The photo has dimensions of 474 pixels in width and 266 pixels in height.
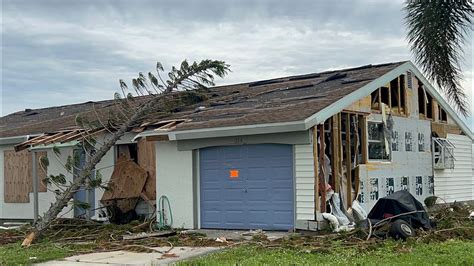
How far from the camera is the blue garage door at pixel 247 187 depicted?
1516 centimetres

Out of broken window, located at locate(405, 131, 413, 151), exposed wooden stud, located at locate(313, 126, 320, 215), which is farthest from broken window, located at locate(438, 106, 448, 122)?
exposed wooden stud, located at locate(313, 126, 320, 215)

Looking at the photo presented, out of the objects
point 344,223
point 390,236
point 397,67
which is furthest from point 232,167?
point 397,67

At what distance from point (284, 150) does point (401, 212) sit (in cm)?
311

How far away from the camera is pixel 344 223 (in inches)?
599

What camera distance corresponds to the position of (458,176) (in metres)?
22.7

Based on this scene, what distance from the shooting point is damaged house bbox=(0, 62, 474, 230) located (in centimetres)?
1502

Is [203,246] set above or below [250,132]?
below

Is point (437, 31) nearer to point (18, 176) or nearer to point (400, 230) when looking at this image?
point (400, 230)

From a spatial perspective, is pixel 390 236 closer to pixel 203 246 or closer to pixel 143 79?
pixel 203 246

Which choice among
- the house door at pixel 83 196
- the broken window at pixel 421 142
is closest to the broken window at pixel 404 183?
the broken window at pixel 421 142

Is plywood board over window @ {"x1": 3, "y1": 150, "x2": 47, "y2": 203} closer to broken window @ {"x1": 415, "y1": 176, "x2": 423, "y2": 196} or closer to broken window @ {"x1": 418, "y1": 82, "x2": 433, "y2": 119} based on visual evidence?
broken window @ {"x1": 415, "y1": 176, "x2": 423, "y2": 196}

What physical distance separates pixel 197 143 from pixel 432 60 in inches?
244

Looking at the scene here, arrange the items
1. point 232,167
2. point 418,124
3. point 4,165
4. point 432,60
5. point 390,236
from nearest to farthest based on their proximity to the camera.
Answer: point 390,236 → point 432,60 → point 232,167 → point 418,124 → point 4,165

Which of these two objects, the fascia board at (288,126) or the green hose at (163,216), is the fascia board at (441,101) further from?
the green hose at (163,216)
